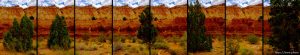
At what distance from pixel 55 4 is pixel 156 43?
306 cm

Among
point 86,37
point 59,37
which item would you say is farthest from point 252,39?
point 59,37

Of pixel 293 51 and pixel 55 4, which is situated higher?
pixel 55 4

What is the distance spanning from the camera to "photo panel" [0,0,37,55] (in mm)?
20859

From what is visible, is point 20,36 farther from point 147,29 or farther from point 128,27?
point 147,29

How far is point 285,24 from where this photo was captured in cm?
2011

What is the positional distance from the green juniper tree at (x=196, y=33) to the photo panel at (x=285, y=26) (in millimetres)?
1838

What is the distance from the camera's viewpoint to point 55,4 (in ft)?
69.4

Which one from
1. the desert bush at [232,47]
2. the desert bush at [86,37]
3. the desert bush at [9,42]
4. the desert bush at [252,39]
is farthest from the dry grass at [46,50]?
the desert bush at [252,39]

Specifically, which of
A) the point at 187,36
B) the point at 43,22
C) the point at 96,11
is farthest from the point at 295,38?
the point at 43,22

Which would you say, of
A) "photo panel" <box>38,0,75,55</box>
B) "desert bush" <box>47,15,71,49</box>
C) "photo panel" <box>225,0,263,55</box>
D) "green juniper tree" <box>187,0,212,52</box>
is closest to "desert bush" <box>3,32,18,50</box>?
"photo panel" <box>38,0,75,55</box>

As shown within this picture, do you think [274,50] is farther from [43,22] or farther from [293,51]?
[43,22]

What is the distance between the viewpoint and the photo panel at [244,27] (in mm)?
21125

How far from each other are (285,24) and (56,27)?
632 cm

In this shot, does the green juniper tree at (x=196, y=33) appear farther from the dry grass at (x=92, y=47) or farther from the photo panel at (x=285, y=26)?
the dry grass at (x=92, y=47)
